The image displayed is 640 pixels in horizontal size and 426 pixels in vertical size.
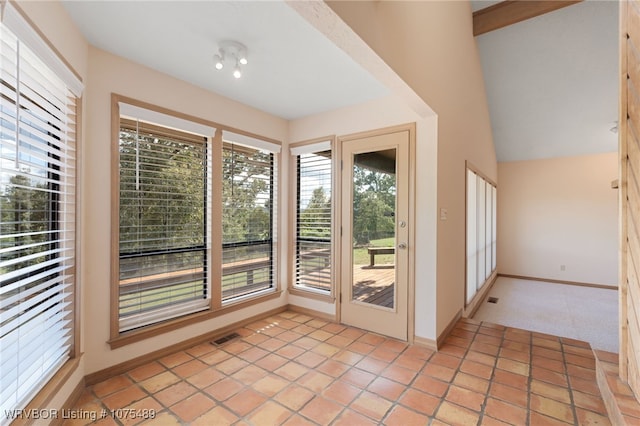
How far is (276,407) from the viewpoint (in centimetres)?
187

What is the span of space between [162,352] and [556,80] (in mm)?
6054

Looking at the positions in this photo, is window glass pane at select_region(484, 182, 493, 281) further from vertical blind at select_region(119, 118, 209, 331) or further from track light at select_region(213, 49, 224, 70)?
track light at select_region(213, 49, 224, 70)

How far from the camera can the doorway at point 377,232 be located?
2873mm

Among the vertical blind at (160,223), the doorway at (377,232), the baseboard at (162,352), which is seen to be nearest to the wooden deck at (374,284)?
the doorway at (377,232)

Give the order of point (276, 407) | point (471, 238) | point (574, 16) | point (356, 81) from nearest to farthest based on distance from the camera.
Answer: point (276, 407), point (356, 81), point (574, 16), point (471, 238)

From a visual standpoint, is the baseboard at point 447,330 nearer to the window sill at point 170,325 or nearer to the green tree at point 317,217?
the green tree at point 317,217

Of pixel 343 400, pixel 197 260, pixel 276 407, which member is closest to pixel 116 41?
pixel 197 260

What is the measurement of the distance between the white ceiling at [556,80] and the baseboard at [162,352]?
186 inches

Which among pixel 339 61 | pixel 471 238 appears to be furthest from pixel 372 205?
pixel 471 238

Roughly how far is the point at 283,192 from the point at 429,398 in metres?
2.58

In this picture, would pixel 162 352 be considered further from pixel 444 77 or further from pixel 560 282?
pixel 560 282

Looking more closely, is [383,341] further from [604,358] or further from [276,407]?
[604,358]

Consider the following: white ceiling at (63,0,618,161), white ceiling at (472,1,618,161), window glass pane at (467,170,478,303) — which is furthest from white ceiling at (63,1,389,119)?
white ceiling at (472,1,618,161)

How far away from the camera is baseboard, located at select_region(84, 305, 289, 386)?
212 cm
